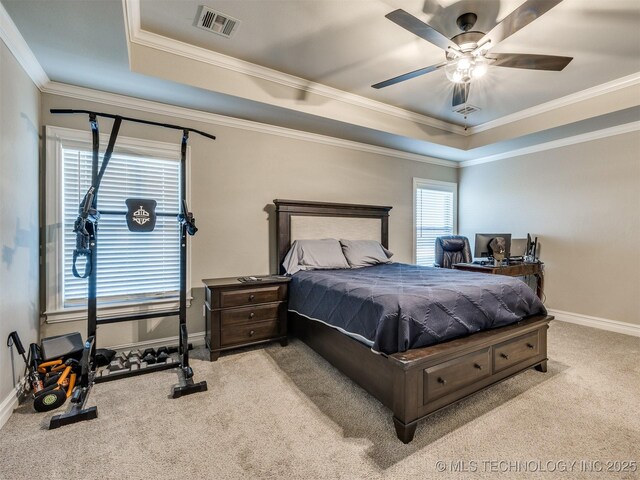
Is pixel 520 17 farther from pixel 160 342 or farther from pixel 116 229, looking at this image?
pixel 160 342

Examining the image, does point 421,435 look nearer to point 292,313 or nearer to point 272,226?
point 292,313

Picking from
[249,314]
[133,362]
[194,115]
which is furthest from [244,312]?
[194,115]

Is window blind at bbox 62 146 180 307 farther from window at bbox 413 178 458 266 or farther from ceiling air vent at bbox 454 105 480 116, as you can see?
window at bbox 413 178 458 266

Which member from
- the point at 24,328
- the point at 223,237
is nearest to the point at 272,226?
the point at 223,237

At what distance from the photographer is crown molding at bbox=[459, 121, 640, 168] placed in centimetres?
370

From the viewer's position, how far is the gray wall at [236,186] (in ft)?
10.2

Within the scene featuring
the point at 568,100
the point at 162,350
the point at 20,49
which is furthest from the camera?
the point at 568,100

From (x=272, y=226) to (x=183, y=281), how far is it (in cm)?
145

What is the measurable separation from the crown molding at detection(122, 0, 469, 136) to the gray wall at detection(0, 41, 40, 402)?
33.3 inches

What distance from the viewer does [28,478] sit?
1520 millimetres

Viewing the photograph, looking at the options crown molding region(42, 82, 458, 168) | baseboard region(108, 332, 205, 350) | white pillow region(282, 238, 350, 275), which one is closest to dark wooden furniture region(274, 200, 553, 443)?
white pillow region(282, 238, 350, 275)

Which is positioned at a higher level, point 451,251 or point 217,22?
point 217,22

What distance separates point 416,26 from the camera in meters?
1.84

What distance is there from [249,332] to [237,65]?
2.67m
